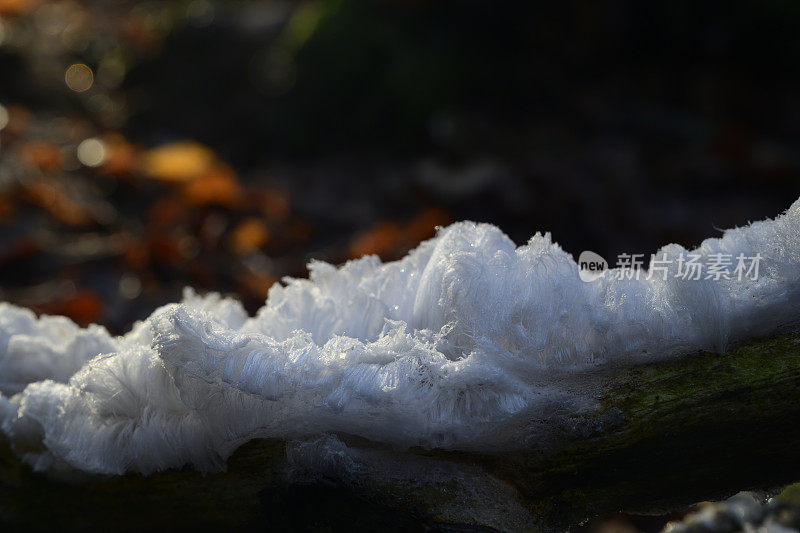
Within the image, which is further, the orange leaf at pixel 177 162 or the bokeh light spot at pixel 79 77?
the bokeh light spot at pixel 79 77

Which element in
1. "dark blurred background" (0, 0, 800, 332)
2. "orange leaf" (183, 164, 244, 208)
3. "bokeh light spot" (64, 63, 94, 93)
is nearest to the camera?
"dark blurred background" (0, 0, 800, 332)

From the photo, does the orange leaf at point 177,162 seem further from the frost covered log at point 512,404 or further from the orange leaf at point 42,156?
the frost covered log at point 512,404

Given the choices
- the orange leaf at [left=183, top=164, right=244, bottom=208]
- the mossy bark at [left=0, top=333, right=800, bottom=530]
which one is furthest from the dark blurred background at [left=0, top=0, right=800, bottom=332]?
the mossy bark at [left=0, top=333, right=800, bottom=530]

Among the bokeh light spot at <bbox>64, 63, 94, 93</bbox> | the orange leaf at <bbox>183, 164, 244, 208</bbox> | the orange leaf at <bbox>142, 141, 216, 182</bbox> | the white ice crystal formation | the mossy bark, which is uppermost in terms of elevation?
the bokeh light spot at <bbox>64, 63, 94, 93</bbox>

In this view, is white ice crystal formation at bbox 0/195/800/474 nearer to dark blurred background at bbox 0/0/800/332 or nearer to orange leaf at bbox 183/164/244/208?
dark blurred background at bbox 0/0/800/332

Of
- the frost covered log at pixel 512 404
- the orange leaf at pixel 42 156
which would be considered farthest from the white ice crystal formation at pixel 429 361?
the orange leaf at pixel 42 156

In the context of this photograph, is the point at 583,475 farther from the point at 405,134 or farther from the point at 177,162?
the point at 177,162

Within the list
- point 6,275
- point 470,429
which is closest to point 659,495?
point 470,429

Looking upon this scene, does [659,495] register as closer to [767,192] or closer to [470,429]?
[470,429]
